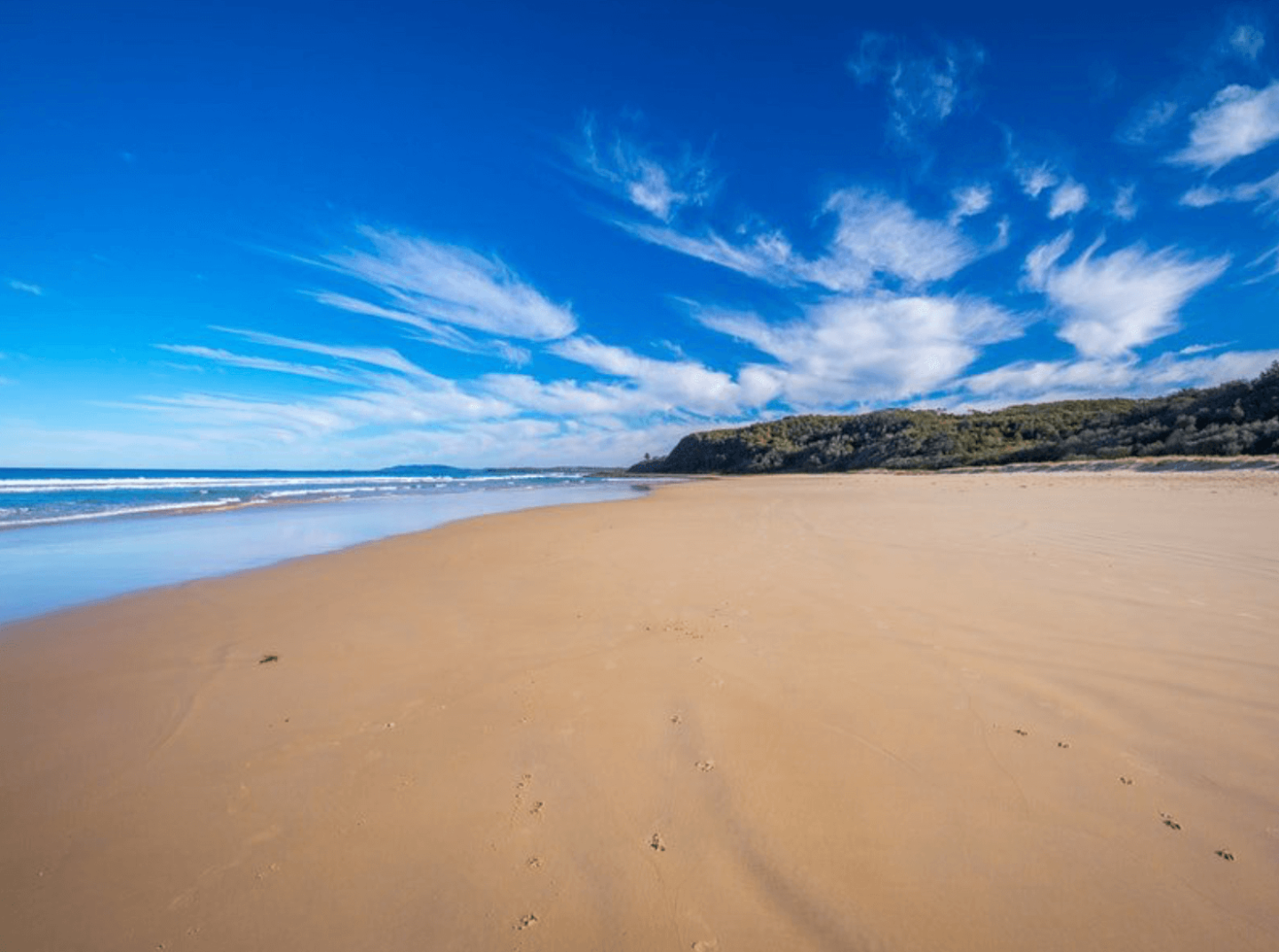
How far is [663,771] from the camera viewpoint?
2670 millimetres

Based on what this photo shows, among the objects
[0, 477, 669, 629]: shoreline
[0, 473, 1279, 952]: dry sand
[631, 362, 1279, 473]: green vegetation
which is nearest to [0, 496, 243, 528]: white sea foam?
[0, 477, 669, 629]: shoreline

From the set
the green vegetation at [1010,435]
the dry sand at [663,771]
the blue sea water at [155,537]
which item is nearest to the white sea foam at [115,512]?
the blue sea water at [155,537]

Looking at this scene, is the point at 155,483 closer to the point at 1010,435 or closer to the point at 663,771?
the point at 663,771

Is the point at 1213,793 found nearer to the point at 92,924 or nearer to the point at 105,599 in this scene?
the point at 92,924

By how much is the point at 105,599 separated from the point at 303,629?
3.37 meters

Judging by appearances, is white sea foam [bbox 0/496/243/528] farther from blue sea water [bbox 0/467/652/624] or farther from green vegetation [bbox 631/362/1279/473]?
green vegetation [bbox 631/362/1279/473]

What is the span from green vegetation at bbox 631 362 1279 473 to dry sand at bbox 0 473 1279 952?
25.6 metres

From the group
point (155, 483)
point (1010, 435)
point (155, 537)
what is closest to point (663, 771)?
point (155, 537)

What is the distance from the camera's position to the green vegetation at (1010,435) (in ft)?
76.2

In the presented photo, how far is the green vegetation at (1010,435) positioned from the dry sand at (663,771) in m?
25.6

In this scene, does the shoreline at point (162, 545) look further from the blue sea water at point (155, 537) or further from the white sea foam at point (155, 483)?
the white sea foam at point (155, 483)

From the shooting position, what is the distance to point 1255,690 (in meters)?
3.15

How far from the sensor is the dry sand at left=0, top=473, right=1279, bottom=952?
1834mm

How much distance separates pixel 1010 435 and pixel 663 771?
48.5m
